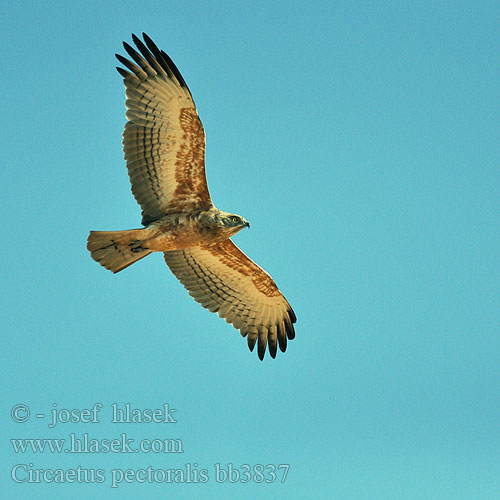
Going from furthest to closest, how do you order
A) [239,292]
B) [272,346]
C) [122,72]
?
[272,346] → [239,292] → [122,72]

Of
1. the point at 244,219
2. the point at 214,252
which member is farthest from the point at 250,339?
the point at 244,219

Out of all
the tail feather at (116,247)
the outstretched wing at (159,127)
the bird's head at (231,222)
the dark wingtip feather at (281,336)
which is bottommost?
the dark wingtip feather at (281,336)

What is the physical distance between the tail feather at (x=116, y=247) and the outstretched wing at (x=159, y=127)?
2.59 ft

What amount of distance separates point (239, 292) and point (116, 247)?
2666 millimetres

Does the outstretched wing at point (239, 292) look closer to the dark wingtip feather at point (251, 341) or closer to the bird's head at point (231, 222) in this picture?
the dark wingtip feather at point (251, 341)

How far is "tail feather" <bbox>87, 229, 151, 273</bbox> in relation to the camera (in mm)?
11180

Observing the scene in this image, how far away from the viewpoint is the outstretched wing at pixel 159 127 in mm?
11039

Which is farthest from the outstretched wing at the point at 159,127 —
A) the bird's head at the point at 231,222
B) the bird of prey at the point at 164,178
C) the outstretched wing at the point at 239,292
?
the outstretched wing at the point at 239,292

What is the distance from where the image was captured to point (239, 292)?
13078 mm

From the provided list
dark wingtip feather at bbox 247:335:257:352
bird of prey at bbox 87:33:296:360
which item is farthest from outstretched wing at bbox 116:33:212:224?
dark wingtip feather at bbox 247:335:257:352

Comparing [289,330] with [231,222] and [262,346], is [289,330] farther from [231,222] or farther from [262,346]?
[231,222]

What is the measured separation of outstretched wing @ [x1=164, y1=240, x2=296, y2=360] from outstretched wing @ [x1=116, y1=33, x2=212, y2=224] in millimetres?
1628

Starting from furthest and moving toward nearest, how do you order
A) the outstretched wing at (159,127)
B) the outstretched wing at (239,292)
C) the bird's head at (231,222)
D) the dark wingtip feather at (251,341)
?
the dark wingtip feather at (251,341), the outstretched wing at (239,292), the bird's head at (231,222), the outstretched wing at (159,127)

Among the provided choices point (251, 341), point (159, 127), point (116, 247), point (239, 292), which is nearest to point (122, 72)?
point (159, 127)
